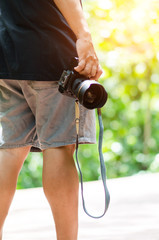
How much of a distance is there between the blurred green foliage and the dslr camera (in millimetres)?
3277

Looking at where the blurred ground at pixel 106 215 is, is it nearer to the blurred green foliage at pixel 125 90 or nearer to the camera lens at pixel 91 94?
the camera lens at pixel 91 94

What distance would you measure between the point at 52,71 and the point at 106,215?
142cm

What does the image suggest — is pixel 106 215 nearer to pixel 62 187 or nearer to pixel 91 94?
pixel 62 187

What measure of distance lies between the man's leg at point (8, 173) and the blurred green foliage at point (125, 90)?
319 cm

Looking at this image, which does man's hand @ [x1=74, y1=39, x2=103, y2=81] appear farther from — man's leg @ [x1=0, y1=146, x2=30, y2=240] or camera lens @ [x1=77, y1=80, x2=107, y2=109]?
man's leg @ [x1=0, y1=146, x2=30, y2=240]

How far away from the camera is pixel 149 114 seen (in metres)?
6.52

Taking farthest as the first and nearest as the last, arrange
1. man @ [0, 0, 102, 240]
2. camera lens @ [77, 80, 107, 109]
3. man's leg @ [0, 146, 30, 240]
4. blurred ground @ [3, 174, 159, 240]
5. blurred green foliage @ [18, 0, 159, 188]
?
blurred green foliage @ [18, 0, 159, 188] → blurred ground @ [3, 174, 159, 240] → man's leg @ [0, 146, 30, 240] → man @ [0, 0, 102, 240] → camera lens @ [77, 80, 107, 109]

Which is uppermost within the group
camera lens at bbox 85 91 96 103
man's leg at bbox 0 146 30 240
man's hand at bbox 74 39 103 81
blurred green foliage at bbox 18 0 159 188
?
man's hand at bbox 74 39 103 81

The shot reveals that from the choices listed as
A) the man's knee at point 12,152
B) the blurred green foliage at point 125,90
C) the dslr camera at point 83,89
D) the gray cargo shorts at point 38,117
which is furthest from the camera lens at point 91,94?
the blurred green foliage at point 125,90

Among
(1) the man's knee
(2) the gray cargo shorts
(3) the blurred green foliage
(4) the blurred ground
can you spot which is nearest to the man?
(2) the gray cargo shorts

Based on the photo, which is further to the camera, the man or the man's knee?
the man's knee

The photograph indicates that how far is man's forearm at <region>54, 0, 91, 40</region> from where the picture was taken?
5.48 feet

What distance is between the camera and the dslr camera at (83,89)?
1598 mm

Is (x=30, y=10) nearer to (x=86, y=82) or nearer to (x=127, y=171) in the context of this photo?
(x=86, y=82)
